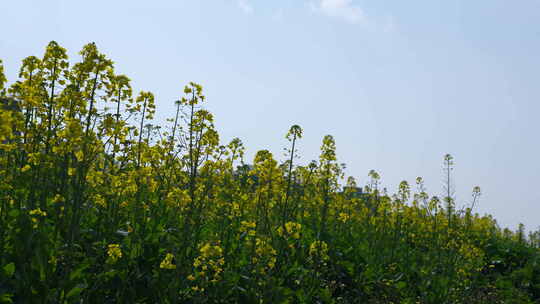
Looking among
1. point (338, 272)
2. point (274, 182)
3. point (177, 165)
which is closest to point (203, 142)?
point (274, 182)

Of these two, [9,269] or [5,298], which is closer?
[5,298]

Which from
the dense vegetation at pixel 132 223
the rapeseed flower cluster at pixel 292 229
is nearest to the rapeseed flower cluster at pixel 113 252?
the dense vegetation at pixel 132 223

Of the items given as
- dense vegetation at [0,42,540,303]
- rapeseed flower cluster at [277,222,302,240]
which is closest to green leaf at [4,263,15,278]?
dense vegetation at [0,42,540,303]

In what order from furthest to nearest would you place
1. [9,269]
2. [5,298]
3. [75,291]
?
[9,269], [75,291], [5,298]

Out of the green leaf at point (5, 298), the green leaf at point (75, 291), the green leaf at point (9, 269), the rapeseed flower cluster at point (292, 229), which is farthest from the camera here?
the rapeseed flower cluster at point (292, 229)

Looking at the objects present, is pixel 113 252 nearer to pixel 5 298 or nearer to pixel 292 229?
pixel 5 298

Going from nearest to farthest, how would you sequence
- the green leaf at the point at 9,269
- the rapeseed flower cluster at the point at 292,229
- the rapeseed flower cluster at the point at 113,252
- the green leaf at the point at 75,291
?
the green leaf at the point at 75,291 → the green leaf at the point at 9,269 → the rapeseed flower cluster at the point at 113,252 → the rapeseed flower cluster at the point at 292,229

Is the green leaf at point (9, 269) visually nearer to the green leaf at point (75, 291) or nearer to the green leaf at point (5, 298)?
the green leaf at point (5, 298)

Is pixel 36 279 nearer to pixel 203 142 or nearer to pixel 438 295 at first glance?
pixel 203 142

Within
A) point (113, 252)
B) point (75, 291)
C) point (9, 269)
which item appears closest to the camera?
point (75, 291)

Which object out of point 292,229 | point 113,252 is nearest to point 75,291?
point 113,252

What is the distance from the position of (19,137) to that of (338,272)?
232 inches

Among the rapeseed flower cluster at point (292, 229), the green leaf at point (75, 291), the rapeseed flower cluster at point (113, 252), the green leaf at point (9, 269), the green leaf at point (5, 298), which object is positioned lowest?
the green leaf at point (5, 298)

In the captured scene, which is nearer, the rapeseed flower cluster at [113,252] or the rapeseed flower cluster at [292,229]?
the rapeseed flower cluster at [113,252]
